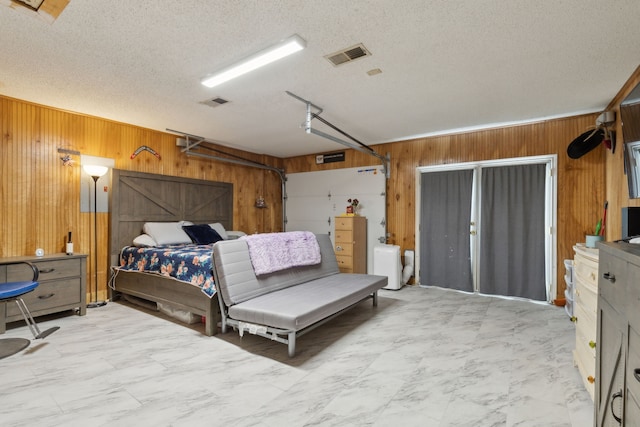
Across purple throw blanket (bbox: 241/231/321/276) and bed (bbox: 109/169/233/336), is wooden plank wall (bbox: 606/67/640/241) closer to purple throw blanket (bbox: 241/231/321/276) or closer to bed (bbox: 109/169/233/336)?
purple throw blanket (bbox: 241/231/321/276)

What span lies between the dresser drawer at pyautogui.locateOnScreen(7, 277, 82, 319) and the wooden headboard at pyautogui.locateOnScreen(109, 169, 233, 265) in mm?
761

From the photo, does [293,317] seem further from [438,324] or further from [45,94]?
[45,94]

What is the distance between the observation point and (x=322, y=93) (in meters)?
3.36

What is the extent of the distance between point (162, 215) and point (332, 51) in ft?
12.4

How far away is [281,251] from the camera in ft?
11.4

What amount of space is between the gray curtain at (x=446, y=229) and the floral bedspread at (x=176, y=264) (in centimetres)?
350

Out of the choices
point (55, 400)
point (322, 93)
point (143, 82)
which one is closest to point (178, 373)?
point (55, 400)

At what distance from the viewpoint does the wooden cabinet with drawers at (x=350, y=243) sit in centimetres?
530

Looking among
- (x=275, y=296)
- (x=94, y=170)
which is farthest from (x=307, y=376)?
(x=94, y=170)

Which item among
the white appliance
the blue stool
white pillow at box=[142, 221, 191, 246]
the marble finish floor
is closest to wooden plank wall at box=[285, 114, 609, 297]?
the white appliance

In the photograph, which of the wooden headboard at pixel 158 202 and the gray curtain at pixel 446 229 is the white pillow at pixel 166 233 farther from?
the gray curtain at pixel 446 229

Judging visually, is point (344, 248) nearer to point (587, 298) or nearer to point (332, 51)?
point (332, 51)

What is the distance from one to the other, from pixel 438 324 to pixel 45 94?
5.08m

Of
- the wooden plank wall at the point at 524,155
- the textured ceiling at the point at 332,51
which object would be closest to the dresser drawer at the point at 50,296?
the textured ceiling at the point at 332,51
